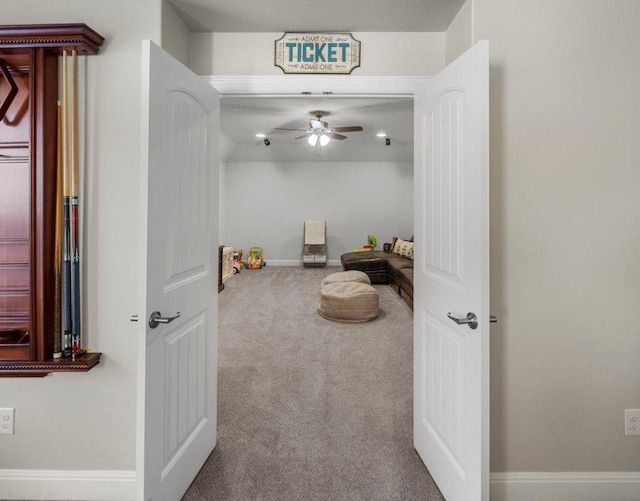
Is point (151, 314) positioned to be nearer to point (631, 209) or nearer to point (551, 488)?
point (551, 488)

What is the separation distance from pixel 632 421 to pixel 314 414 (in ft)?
5.55

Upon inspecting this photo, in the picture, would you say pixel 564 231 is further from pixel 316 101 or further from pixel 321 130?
pixel 321 130

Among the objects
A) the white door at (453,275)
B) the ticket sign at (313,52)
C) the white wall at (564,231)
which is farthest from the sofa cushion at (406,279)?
the ticket sign at (313,52)

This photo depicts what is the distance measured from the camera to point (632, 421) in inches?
64.4

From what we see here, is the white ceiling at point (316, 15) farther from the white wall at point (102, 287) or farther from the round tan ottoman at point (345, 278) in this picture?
the round tan ottoman at point (345, 278)

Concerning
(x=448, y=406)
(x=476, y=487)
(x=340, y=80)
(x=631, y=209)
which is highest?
(x=340, y=80)

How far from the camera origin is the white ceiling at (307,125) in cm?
501

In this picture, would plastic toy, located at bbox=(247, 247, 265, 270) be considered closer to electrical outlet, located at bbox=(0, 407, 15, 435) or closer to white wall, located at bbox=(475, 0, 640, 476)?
electrical outlet, located at bbox=(0, 407, 15, 435)

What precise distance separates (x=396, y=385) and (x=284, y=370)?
95 centimetres

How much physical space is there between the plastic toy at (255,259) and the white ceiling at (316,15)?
268 inches

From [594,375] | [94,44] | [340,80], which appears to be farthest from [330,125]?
[594,375]

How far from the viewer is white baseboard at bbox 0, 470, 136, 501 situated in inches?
66.2

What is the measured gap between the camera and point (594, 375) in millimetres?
1635

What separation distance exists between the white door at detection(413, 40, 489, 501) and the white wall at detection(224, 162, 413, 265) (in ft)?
23.1
